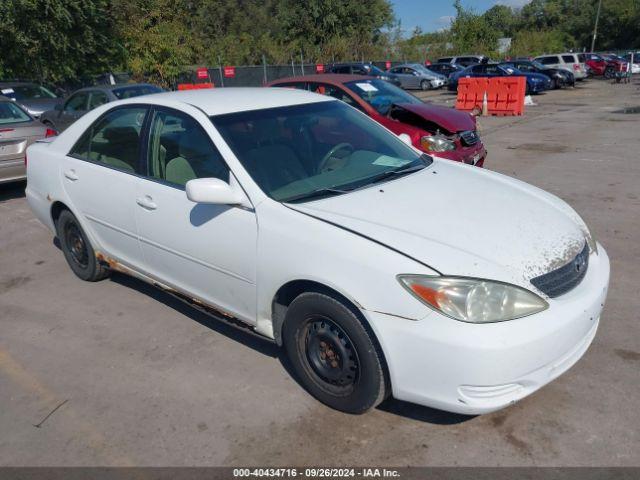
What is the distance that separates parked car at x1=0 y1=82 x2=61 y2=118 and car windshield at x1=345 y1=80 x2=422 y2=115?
31.4 feet

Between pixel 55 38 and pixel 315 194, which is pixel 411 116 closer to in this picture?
pixel 315 194

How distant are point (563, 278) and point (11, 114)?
323 inches

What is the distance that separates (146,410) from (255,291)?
0.92 m

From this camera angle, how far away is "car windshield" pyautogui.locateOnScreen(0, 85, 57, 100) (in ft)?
48.2

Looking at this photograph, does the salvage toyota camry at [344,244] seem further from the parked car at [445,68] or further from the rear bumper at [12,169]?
Result: the parked car at [445,68]

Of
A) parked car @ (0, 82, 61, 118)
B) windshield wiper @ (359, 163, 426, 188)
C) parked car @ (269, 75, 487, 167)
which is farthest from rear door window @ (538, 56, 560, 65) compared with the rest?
windshield wiper @ (359, 163, 426, 188)

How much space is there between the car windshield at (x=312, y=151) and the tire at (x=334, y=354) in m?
0.67

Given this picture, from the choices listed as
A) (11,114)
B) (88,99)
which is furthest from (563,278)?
(88,99)

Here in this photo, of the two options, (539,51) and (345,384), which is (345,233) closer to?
(345,384)

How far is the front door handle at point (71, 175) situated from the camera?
14.3 ft

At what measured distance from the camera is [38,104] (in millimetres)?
14461

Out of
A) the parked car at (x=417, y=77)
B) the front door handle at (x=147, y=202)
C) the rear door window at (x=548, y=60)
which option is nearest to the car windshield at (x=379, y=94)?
the front door handle at (x=147, y=202)

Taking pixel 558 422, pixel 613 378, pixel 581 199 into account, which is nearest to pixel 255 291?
pixel 558 422

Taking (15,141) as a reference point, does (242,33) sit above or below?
above
